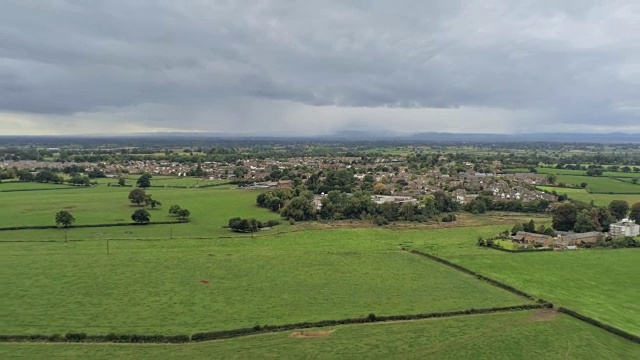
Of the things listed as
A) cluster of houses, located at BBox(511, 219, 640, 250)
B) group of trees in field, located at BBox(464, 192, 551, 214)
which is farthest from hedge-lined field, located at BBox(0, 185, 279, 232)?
cluster of houses, located at BBox(511, 219, 640, 250)

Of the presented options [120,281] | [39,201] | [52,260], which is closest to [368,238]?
[120,281]

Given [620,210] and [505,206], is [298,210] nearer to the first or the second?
[505,206]

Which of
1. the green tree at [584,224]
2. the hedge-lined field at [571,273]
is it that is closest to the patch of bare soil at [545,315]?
the hedge-lined field at [571,273]

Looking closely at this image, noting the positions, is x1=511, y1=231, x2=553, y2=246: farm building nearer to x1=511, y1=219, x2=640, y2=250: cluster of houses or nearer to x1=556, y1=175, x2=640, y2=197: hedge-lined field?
x1=511, y1=219, x2=640, y2=250: cluster of houses

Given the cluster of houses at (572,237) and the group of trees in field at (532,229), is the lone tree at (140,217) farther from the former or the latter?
the group of trees in field at (532,229)

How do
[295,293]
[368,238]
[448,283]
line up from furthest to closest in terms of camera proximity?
[368,238] < [448,283] < [295,293]

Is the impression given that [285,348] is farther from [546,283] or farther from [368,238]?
[368,238]

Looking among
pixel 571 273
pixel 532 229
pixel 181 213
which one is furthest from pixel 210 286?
pixel 532 229
